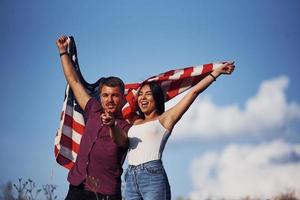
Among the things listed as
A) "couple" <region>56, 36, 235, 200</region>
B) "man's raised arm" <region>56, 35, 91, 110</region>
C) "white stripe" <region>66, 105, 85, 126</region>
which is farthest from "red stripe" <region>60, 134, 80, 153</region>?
"couple" <region>56, 36, 235, 200</region>

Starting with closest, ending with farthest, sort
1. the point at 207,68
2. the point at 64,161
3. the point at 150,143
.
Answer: the point at 150,143, the point at 207,68, the point at 64,161

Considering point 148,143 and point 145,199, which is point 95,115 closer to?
point 148,143

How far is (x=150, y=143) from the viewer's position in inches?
204

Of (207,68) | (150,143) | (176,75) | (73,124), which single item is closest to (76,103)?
(73,124)

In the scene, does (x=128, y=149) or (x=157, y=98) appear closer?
(x=128, y=149)

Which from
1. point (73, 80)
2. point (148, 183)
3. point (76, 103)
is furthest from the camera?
point (76, 103)

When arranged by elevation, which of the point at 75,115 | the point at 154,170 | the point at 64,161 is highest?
the point at 75,115

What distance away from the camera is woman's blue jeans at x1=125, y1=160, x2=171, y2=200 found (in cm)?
497

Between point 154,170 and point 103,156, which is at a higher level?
point 103,156

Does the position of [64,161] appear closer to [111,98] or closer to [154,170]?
[111,98]

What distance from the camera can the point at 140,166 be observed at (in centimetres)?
512

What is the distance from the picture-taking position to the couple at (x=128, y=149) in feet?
16.6

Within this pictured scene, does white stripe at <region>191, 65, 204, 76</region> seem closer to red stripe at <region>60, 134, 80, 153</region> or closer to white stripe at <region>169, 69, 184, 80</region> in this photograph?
white stripe at <region>169, 69, 184, 80</region>

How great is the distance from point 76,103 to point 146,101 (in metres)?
1.51
